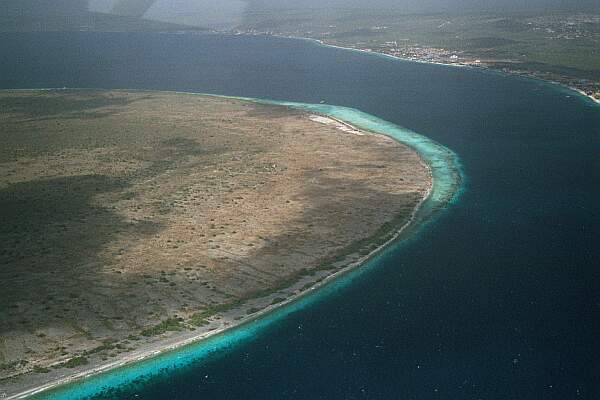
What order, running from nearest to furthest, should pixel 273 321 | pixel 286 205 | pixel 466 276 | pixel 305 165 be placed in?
pixel 273 321 < pixel 466 276 < pixel 286 205 < pixel 305 165

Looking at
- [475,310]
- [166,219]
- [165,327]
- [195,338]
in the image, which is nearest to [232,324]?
[195,338]

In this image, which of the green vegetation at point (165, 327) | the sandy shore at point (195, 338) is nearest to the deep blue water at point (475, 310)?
the sandy shore at point (195, 338)

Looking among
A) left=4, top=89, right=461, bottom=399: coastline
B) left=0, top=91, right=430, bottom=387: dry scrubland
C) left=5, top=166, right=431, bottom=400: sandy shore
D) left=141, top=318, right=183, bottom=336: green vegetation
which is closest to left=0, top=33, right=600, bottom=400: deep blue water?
left=4, top=89, right=461, bottom=399: coastline

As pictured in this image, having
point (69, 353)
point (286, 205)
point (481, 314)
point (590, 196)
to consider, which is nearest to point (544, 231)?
point (590, 196)

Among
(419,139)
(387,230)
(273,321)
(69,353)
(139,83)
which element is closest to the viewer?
(69,353)

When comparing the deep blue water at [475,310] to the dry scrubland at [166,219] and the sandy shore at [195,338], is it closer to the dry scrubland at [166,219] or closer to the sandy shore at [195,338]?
the sandy shore at [195,338]

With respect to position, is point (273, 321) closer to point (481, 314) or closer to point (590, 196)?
point (481, 314)

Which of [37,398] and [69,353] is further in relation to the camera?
[69,353]

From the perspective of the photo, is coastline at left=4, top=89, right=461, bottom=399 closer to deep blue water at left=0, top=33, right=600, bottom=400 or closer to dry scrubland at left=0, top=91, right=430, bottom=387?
dry scrubland at left=0, top=91, right=430, bottom=387

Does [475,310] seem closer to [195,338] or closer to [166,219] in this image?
[195,338]
